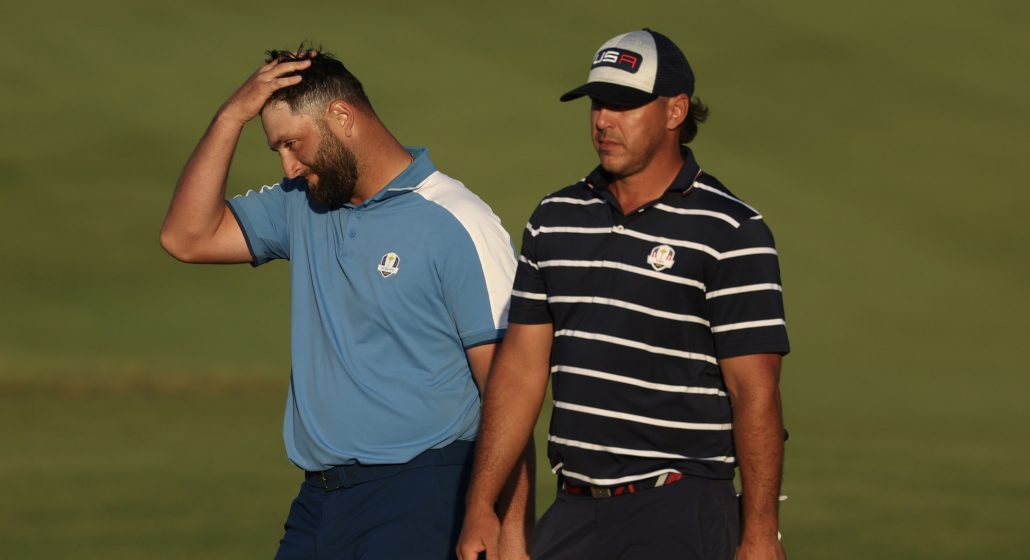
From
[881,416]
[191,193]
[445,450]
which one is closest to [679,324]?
[445,450]

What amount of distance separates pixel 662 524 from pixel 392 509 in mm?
993

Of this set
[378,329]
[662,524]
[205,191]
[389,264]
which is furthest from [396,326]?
[662,524]

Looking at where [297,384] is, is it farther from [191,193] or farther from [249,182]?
[249,182]

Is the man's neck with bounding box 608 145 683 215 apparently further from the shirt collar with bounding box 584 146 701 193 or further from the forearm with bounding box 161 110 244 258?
the forearm with bounding box 161 110 244 258

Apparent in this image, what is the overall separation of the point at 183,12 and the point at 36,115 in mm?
1471

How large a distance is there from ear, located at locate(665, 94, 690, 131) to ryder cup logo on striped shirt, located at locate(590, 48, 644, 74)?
12cm

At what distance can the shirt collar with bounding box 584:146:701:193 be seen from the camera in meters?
4.11

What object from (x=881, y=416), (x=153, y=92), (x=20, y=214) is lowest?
(x=881, y=416)

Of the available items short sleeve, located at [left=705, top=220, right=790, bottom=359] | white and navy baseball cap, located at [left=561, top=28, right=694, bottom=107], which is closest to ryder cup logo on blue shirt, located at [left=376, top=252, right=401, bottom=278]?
white and navy baseball cap, located at [left=561, top=28, right=694, bottom=107]

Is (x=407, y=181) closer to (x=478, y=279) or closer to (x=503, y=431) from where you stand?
(x=478, y=279)

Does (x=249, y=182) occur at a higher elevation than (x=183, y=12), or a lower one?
lower

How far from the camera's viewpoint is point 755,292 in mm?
3939

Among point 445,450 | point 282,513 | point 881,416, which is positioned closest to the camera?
point 445,450

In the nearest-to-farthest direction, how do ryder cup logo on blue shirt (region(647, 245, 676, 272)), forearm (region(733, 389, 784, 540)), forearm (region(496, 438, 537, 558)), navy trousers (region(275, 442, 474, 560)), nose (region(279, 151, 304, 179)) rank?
forearm (region(733, 389, 784, 540))
ryder cup logo on blue shirt (region(647, 245, 676, 272))
forearm (region(496, 438, 537, 558))
navy trousers (region(275, 442, 474, 560))
nose (region(279, 151, 304, 179))
